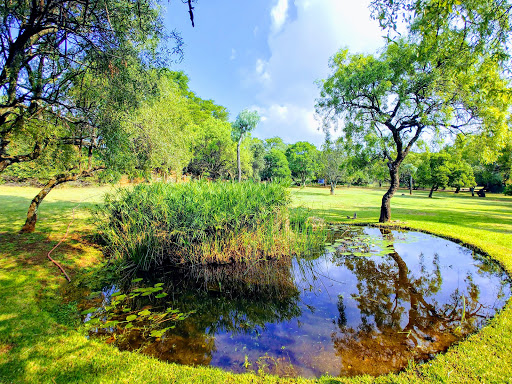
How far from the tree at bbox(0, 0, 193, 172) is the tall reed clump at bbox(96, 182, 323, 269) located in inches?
102

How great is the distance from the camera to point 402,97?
935cm

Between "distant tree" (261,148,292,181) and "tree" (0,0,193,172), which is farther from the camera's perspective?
"distant tree" (261,148,292,181)

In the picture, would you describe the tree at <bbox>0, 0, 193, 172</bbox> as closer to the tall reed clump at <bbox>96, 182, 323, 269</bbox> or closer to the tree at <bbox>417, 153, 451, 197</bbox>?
the tall reed clump at <bbox>96, 182, 323, 269</bbox>

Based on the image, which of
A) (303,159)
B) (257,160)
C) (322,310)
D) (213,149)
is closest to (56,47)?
(322,310)

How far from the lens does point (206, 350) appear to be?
Result: 10.5 feet

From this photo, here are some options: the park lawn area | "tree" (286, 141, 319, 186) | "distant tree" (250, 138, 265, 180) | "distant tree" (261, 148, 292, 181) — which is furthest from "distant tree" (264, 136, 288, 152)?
the park lawn area

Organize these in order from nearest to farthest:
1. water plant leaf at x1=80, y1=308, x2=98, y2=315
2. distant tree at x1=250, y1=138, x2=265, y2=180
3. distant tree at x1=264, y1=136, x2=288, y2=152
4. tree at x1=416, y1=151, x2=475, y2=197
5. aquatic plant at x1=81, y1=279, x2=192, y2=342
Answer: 1. aquatic plant at x1=81, y1=279, x2=192, y2=342
2. water plant leaf at x1=80, y1=308, x2=98, y2=315
3. tree at x1=416, y1=151, x2=475, y2=197
4. distant tree at x1=250, y1=138, x2=265, y2=180
5. distant tree at x1=264, y1=136, x2=288, y2=152

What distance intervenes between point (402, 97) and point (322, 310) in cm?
902

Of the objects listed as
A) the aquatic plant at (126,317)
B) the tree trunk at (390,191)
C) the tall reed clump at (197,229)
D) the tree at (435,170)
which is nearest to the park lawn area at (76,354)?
the aquatic plant at (126,317)

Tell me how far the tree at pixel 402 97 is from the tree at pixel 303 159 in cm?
4353

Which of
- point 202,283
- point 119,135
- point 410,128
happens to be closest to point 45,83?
point 119,135

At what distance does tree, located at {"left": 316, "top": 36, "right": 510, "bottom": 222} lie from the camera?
27.9 ft

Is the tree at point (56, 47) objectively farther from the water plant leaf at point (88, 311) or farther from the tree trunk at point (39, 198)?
Answer: the water plant leaf at point (88, 311)

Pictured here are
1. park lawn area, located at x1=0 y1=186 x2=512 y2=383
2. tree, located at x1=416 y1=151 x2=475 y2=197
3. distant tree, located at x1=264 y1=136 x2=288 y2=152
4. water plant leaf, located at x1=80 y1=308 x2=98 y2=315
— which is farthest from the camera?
distant tree, located at x1=264 y1=136 x2=288 y2=152
